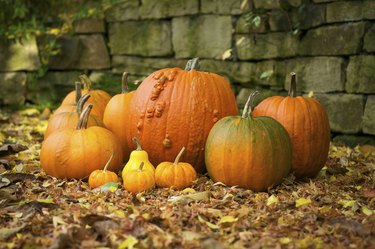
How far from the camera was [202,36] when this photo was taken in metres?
5.49

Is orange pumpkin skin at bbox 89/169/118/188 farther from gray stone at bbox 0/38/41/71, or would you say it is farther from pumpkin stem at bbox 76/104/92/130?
gray stone at bbox 0/38/41/71

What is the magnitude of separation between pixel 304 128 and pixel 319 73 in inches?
61.5

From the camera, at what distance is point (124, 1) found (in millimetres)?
5973

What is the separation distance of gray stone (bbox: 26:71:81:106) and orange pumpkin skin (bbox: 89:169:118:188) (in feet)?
11.1

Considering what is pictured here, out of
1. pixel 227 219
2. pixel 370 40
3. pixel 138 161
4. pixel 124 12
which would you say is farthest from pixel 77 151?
pixel 124 12

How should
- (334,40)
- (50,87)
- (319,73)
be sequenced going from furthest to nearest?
(50,87) → (319,73) → (334,40)

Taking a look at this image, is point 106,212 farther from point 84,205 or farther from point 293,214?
point 293,214

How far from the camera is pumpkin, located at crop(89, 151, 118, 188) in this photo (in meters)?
3.11

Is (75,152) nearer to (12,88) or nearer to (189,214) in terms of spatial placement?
(189,214)

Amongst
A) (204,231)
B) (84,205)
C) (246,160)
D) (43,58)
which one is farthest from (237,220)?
(43,58)

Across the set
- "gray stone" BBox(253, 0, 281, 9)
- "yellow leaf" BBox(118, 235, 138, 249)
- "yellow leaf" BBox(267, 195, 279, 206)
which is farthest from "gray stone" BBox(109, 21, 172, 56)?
"yellow leaf" BBox(118, 235, 138, 249)

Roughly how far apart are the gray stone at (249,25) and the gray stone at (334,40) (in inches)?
17.3

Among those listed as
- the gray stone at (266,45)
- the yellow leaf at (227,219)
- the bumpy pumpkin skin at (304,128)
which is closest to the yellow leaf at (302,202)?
the yellow leaf at (227,219)

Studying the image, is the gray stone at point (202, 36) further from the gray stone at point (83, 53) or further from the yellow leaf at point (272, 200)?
the yellow leaf at point (272, 200)
